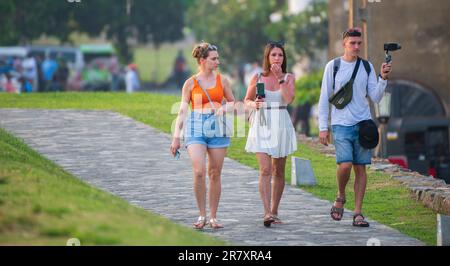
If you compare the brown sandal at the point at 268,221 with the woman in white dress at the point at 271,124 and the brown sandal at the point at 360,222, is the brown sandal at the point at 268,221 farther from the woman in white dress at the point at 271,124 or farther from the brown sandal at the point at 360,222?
the brown sandal at the point at 360,222

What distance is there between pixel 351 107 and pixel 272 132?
32.9 inches

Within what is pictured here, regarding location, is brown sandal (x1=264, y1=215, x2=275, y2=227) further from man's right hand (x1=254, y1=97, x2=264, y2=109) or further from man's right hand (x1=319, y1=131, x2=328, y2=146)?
man's right hand (x1=254, y1=97, x2=264, y2=109)

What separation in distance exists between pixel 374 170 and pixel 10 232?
9.70 m

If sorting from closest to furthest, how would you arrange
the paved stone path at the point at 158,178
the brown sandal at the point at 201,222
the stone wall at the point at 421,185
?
the paved stone path at the point at 158,178 → the brown sandal at the point at 201,222 → the stone wall at the point at 421,185

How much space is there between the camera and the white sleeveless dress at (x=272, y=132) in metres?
14.4

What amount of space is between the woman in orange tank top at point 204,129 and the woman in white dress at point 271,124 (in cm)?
33

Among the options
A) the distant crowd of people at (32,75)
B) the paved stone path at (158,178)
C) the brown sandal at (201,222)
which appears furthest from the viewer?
the distant crowd of people at (32,75)

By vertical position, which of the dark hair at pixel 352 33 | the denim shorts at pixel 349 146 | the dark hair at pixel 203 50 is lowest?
the denim shorts at pixel 349 146

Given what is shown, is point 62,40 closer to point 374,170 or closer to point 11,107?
point 11,107

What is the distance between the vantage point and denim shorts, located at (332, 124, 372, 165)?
14414 mm

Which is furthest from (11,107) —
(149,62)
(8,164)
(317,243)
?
(149,62)

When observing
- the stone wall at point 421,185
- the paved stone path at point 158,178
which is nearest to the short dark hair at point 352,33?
the paved stone path at point 158,178

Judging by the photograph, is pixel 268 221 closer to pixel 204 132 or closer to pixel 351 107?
pixel 204 132

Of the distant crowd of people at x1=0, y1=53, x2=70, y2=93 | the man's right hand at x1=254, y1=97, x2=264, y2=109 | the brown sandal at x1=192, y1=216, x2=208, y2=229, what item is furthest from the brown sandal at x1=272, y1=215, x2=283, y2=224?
the distant crowd of people at x1=0, y1=53, x2=70, y2=93
